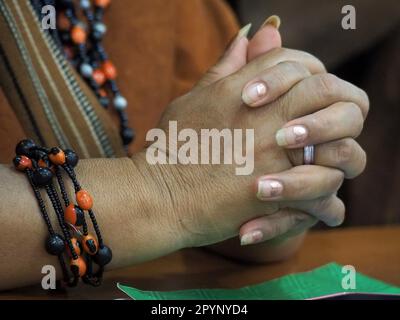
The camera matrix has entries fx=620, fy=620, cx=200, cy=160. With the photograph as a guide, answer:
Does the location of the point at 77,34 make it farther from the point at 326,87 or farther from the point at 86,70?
the point at 326,87

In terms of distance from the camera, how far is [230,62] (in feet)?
2.33

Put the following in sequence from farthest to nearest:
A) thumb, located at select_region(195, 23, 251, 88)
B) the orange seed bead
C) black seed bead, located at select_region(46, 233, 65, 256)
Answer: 1. the orange seed bead
2. thumb, located at select_region(195, 23, 251, 88)
3. black seed bead, located at select_region(46, 233, 65, 256)

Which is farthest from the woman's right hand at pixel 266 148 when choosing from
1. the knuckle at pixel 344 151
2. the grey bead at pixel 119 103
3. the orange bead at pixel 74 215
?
the grey bead at pixel 119 103

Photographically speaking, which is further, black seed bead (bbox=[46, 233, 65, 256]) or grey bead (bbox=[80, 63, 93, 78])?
grey bead (bbox=[80, 63, 93, 78])

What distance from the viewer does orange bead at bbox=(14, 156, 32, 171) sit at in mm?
583

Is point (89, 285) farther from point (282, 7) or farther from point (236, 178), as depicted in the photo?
point (282, 7)

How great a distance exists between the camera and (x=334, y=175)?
656 millimetres

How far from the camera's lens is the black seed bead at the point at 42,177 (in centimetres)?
57

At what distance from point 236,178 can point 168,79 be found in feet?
1.09

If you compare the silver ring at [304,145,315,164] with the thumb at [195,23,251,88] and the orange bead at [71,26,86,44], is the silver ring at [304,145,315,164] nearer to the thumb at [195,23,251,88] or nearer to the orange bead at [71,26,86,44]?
the thumb at [195,23,251,88]

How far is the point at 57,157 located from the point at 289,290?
0.28 m

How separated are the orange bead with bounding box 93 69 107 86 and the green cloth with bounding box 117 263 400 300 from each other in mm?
325

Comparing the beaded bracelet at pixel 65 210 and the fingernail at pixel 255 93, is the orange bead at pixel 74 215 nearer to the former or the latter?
the beaded bracelet at pixel 65 210

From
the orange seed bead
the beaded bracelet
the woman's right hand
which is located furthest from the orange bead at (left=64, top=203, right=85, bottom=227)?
the orange seed bead
